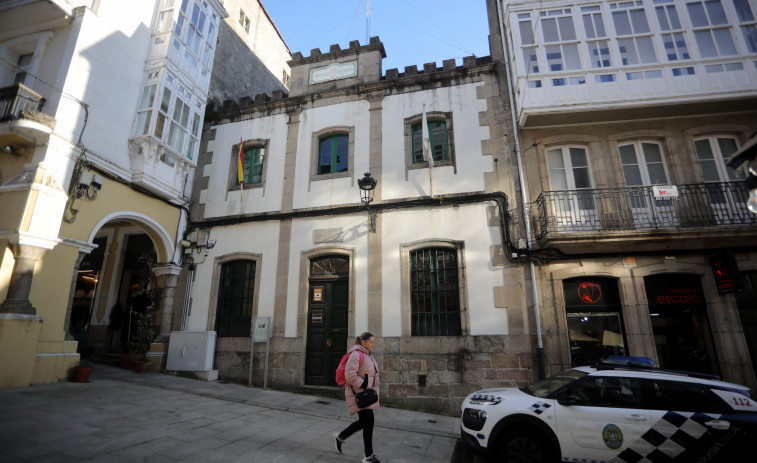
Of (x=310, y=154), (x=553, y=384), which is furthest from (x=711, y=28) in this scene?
(x=310, y=154)

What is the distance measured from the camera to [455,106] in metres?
10.8

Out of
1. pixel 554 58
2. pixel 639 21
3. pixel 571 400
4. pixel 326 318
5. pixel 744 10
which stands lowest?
pixel 571 400

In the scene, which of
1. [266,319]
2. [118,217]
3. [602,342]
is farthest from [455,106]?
[118,217]

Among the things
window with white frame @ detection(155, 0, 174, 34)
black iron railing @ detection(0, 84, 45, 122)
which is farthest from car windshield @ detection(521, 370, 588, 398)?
window with white frame @ detection(155, 0, 174, 34)

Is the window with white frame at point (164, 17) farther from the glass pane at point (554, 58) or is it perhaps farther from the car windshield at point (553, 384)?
the car windshield at point (553, 384)

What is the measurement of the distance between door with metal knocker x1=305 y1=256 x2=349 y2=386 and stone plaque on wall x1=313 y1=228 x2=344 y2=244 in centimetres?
50

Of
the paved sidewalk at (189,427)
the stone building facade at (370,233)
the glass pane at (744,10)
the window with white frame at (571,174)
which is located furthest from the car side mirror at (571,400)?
the glass pane at (744,10)

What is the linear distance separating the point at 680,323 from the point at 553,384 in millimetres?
5589

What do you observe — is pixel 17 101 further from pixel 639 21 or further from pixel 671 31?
pixel 671 31

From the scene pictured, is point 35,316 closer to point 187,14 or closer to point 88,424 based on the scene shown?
point 88,424

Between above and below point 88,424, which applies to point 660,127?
above

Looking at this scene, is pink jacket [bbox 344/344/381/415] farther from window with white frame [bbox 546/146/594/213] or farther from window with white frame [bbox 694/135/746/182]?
window with white frame [bbox 694/135/746/182]

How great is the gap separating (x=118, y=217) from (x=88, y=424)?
6.16m

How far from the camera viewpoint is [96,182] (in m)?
9.31
